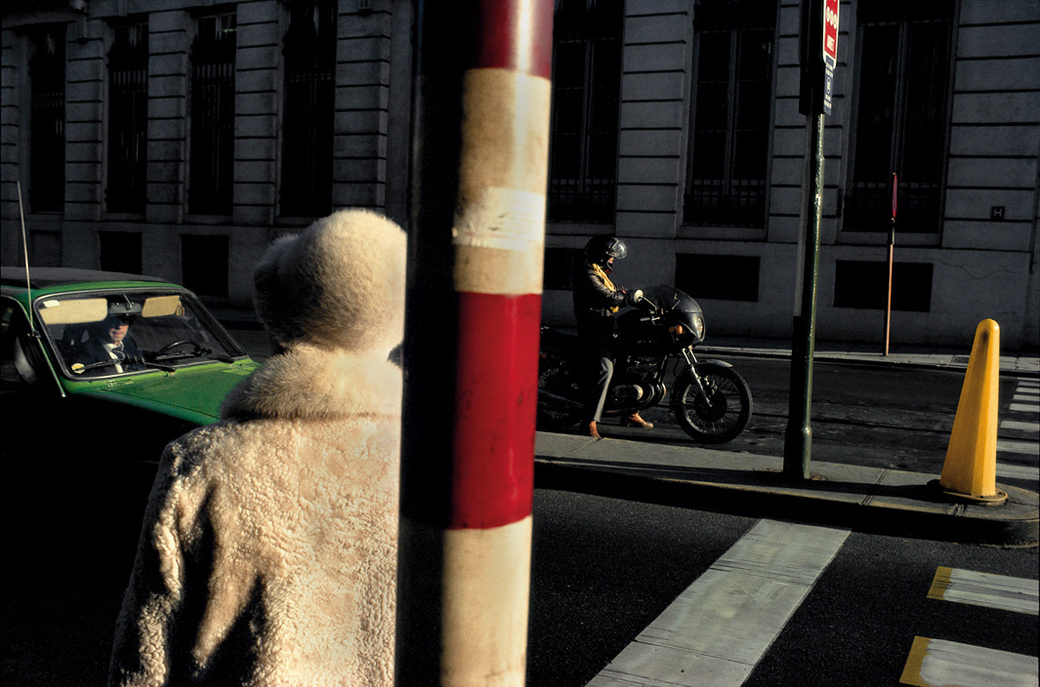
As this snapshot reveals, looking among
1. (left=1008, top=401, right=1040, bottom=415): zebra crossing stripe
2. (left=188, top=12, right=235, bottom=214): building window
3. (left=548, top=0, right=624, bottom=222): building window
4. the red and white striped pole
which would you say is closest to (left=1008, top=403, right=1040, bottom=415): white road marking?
(left=1008, top=401, right=1040, bottom=415): zebra crossing stripe

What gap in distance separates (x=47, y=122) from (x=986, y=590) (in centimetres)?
2807

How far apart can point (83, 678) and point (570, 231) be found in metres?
16.4

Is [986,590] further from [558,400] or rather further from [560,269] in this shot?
[560,269]

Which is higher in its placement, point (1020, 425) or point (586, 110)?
point (586, 110)

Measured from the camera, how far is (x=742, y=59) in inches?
711

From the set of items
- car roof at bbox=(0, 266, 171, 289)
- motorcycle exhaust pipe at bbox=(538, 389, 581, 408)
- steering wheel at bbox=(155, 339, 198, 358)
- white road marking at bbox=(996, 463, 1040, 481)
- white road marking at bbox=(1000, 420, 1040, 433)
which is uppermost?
car roof at bbox=(0, 266, 171, 289)

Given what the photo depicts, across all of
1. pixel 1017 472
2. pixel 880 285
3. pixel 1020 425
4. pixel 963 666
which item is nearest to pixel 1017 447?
pixel 1017 472

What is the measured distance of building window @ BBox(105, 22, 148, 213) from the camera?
24.5 metres

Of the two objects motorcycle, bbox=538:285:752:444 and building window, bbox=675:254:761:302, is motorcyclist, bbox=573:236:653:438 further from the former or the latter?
building window, bbox=675:254:761:302

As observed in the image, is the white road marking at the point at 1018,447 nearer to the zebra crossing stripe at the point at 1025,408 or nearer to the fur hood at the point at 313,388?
the zebra crossing stripe at the point at 1025,408

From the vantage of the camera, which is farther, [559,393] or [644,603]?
[559,393]

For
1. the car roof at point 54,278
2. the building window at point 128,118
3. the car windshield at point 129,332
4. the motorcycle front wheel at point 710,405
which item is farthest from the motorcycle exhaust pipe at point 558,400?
the building window at point 128,118

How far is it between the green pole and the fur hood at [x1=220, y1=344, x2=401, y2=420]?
507cm

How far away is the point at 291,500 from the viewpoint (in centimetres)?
172
